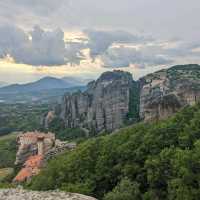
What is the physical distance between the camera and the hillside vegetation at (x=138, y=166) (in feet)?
183

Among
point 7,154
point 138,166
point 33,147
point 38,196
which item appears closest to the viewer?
point 38,196

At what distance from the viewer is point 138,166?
70875 millimetres

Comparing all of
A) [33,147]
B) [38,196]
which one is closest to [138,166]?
[38,196]

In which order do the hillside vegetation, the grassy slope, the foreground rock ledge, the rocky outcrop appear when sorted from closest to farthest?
1. the foreground rock ledge
2. the hillside vegetation
3. the rocky outcrop
4. the grassy slope

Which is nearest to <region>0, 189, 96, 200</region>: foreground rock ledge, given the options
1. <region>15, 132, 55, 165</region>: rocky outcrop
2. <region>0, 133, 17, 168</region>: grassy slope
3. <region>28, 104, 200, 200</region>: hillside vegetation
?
<region>28, 104, 200, 200</region>: hillside vegetation

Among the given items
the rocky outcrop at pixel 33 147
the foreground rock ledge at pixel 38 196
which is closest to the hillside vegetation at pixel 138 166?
the foreground rock ledge at pixel 38 196

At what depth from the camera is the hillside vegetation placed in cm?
5584

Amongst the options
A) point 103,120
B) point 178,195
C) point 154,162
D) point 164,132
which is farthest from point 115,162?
point 103,120

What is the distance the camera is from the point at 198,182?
52062mm

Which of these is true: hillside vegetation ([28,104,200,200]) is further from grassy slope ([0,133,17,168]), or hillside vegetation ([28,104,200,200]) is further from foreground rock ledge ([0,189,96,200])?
grassy slope ([0,133,17,168])

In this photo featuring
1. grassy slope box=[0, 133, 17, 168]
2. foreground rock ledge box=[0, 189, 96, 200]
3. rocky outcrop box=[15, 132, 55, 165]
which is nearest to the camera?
foreground rock ledge box=[0, 189, 96, 200]

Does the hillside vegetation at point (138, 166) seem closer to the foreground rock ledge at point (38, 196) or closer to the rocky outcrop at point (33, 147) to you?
the foreground rock ledge at point (38, 196)

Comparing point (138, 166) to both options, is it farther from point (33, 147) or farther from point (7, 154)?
point (7, 154)

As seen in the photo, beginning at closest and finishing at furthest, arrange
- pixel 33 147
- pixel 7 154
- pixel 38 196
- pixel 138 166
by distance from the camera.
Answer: pixel 38 196, pixel 138 166, pixel 33 147, pixel 7 154
